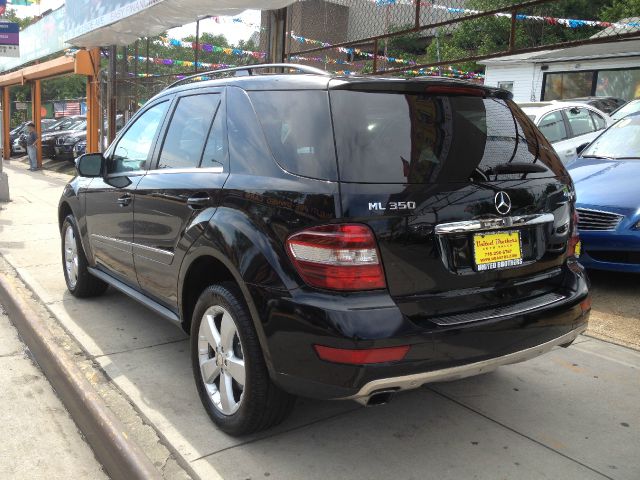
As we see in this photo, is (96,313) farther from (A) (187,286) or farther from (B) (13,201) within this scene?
(B) (13,201)

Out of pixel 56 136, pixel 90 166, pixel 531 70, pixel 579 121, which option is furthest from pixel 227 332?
pixel 56 136

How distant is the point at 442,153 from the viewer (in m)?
2.65

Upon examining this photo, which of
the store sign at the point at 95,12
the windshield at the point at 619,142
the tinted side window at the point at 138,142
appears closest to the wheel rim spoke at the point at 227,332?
the tinted side window at the point at 138,142

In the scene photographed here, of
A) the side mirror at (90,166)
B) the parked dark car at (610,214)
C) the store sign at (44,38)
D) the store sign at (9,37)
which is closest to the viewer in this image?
the side mirror at (90,166)

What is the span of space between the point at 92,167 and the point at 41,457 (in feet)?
7.26

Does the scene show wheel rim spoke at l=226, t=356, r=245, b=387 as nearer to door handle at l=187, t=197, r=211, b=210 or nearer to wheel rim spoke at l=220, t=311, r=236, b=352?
wheel rim spoke at l=220, t=311, r=236, b=352

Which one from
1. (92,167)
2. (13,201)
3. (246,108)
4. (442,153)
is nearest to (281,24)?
(92,167)

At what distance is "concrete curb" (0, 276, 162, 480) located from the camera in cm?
277

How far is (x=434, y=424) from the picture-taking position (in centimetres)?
312

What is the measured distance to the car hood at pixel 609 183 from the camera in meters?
5.22

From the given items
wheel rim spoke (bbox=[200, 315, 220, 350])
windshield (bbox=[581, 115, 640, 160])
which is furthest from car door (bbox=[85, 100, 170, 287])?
windshield (bbox=[581, 115, 640, 160])

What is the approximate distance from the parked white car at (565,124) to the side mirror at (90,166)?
6.36 meters

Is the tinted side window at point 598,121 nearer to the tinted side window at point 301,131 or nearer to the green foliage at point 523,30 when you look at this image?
the tinted side window at point 301,131

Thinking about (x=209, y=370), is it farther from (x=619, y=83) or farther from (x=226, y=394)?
(x=619, y=83)
